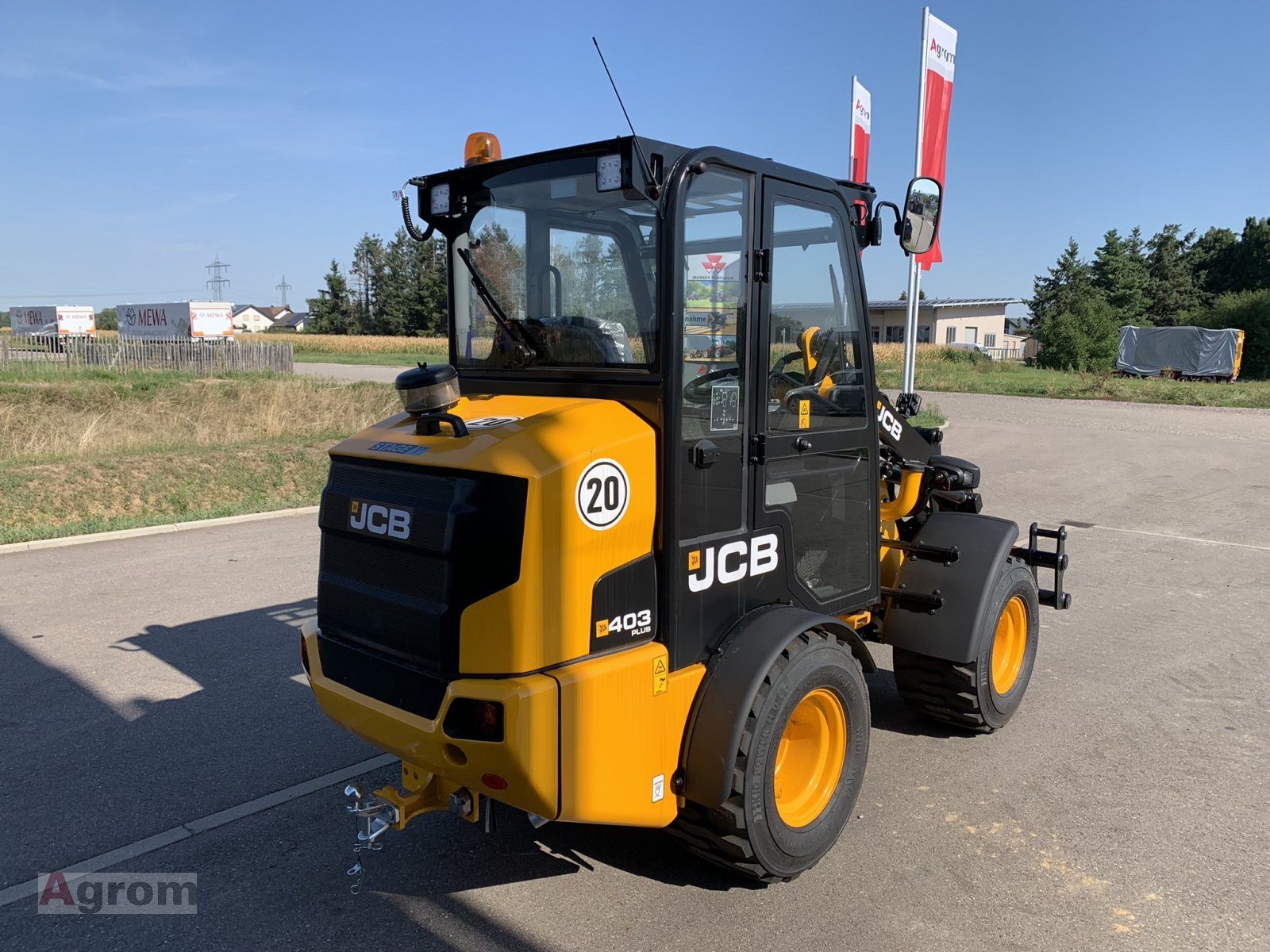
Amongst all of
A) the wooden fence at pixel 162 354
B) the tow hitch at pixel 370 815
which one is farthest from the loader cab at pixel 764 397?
the wooden fence at pixel 162 354

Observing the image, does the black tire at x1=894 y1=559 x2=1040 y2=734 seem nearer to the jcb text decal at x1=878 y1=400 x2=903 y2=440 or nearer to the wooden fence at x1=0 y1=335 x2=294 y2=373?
the jcb text decal at x1=878 y1=400 x2=903 y2=440

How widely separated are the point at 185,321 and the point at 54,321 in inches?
634

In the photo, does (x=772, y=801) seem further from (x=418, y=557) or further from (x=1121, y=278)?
(x=1121, y=278)

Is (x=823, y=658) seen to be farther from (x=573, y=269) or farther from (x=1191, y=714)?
(x=1191, y=714)

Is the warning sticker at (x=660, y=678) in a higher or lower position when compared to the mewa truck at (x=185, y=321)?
lower

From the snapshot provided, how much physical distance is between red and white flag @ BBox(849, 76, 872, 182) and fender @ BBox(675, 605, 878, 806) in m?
11.8

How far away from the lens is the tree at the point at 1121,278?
52.5 m

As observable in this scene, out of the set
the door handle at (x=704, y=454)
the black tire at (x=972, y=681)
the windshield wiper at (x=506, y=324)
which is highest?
the windshield wiper at (x=506, y=324)

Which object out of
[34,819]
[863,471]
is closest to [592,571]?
[863,471]

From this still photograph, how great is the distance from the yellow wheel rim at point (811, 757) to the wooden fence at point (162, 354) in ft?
98.6

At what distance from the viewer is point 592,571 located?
108 inches

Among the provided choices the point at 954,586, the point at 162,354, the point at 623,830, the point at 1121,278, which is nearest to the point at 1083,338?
the point at 1121,278

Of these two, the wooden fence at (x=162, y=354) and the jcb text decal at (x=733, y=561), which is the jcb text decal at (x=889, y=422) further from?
the wooden fence at (x=162, y=354)

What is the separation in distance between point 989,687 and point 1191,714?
1411 millimetres
